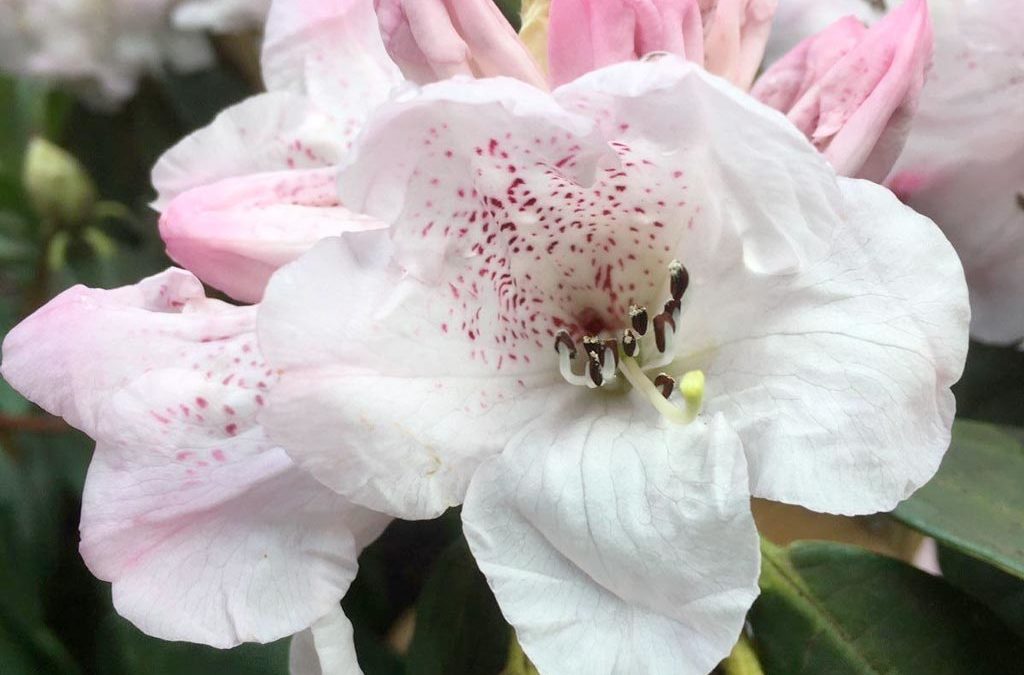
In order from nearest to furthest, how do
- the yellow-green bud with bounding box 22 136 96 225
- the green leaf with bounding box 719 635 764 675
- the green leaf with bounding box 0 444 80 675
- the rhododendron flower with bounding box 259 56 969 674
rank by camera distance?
the rhododendron flower with bounding box 259 56 969 674 < the green leaf with bounding box 719 635 764 675 < the green leaf with bounding box 0 444 80 675 < the yellow-green bud with bounding box 22 136 96 225

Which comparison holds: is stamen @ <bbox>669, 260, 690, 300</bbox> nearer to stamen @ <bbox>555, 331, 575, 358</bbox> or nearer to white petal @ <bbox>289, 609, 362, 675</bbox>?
stamen @ <bbox>555, 331, 575, 358</bbox>

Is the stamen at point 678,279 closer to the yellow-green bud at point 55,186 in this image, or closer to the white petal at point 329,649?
the white petal at point 329,649

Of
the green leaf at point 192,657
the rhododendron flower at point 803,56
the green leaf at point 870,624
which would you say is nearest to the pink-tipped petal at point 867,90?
the rhododendron flower at point 803,56

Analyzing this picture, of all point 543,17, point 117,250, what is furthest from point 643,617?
point 117,250

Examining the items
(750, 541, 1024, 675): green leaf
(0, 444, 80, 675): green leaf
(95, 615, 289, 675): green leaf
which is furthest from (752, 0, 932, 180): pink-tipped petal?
(0, 444, 80, 675): green leaf

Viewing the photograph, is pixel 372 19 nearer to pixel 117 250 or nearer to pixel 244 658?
pixel 244 658

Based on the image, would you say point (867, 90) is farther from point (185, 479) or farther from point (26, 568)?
point (26, 568)

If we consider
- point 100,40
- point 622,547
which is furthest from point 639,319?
point 100,40
